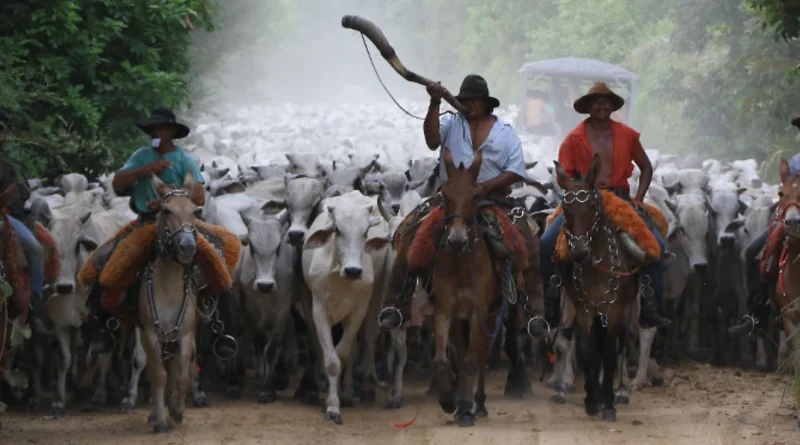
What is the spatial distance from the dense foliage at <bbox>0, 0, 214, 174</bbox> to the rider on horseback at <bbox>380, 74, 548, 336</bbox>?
14.3 feet

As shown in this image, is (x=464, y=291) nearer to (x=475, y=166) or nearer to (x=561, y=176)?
(x=475, y=166)

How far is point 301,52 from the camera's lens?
6462 inches

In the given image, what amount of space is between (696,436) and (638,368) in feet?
12.6

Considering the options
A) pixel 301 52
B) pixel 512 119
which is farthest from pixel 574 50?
pixel 301 52

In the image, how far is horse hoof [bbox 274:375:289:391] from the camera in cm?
1587

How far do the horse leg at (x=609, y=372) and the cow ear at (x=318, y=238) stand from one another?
2845mm

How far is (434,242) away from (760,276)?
3680mm

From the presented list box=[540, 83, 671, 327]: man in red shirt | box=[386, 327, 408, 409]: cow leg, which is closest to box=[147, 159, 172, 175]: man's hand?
box=[386, 327, 408, 409]: cow leg

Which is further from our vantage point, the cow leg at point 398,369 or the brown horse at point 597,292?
the cow leg at point 398,369

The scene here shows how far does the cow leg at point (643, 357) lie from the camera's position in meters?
16.0

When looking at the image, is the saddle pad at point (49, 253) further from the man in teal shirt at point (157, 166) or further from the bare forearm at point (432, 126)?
the bare forearm at point (432, 126)

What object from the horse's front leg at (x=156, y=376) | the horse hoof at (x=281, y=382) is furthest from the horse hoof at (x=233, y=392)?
the horse's front leg at (x=156, y=376)

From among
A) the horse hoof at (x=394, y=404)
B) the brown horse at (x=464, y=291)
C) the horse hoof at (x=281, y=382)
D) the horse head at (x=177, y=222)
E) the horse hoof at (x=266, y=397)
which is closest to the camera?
the horse head at (x=177, y=222)

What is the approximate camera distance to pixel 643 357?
1603cm
